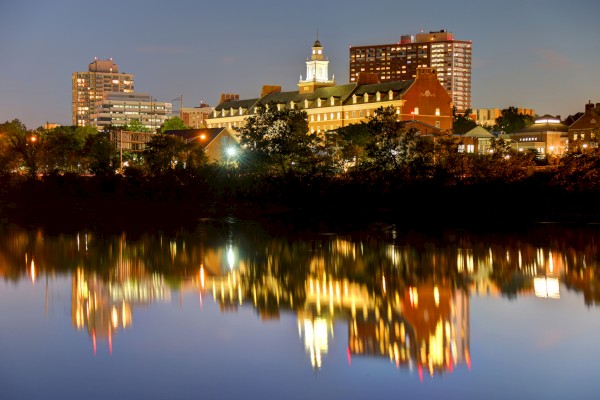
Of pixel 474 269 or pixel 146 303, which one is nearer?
pixel 146 303

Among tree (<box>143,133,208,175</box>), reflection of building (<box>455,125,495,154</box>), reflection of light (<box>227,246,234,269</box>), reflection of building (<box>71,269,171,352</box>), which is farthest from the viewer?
reflection of building (<box>455,125,495,154</box>)

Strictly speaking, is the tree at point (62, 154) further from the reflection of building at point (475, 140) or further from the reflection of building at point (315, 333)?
the reflection of building at point (315, 333)

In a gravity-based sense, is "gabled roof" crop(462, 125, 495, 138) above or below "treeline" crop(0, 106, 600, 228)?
above

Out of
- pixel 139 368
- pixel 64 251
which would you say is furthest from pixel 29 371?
pixel 64 251

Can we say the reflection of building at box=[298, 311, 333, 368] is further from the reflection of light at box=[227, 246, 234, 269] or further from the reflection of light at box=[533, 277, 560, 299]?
the reflection of light at box=[227, 246, 234, 269]

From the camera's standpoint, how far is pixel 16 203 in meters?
82.1

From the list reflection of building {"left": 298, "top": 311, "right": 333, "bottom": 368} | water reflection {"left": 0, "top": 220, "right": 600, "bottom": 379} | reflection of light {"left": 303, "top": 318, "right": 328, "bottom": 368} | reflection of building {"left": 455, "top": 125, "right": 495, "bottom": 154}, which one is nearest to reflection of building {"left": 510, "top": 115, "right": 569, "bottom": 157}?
reflection of building {"left": 455, "top": 125, "right": 495, "bottom": 154}

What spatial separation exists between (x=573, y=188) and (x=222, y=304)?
40540mm

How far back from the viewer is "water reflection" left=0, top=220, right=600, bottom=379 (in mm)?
22797

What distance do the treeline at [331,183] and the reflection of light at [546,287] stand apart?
25245 mm

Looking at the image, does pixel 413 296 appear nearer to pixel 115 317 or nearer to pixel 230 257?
pixel 115 317

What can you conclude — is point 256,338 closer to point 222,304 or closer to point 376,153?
point 222,304

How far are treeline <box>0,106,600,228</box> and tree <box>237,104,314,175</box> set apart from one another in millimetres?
108

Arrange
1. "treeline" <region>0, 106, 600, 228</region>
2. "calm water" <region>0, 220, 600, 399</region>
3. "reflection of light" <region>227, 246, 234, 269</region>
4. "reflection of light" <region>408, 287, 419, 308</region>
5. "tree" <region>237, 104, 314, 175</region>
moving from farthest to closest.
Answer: "tree" <region>237, 104, 314, 175</region> → "treeline" <region>0, 106, 600, 228</region> → "reflection of light" <region>227, 246, 234, 269</region> → "reflection of light" <region>408, 287, 419, 308</region> → "calm water" <region>0, 220, 600, 399</region>
